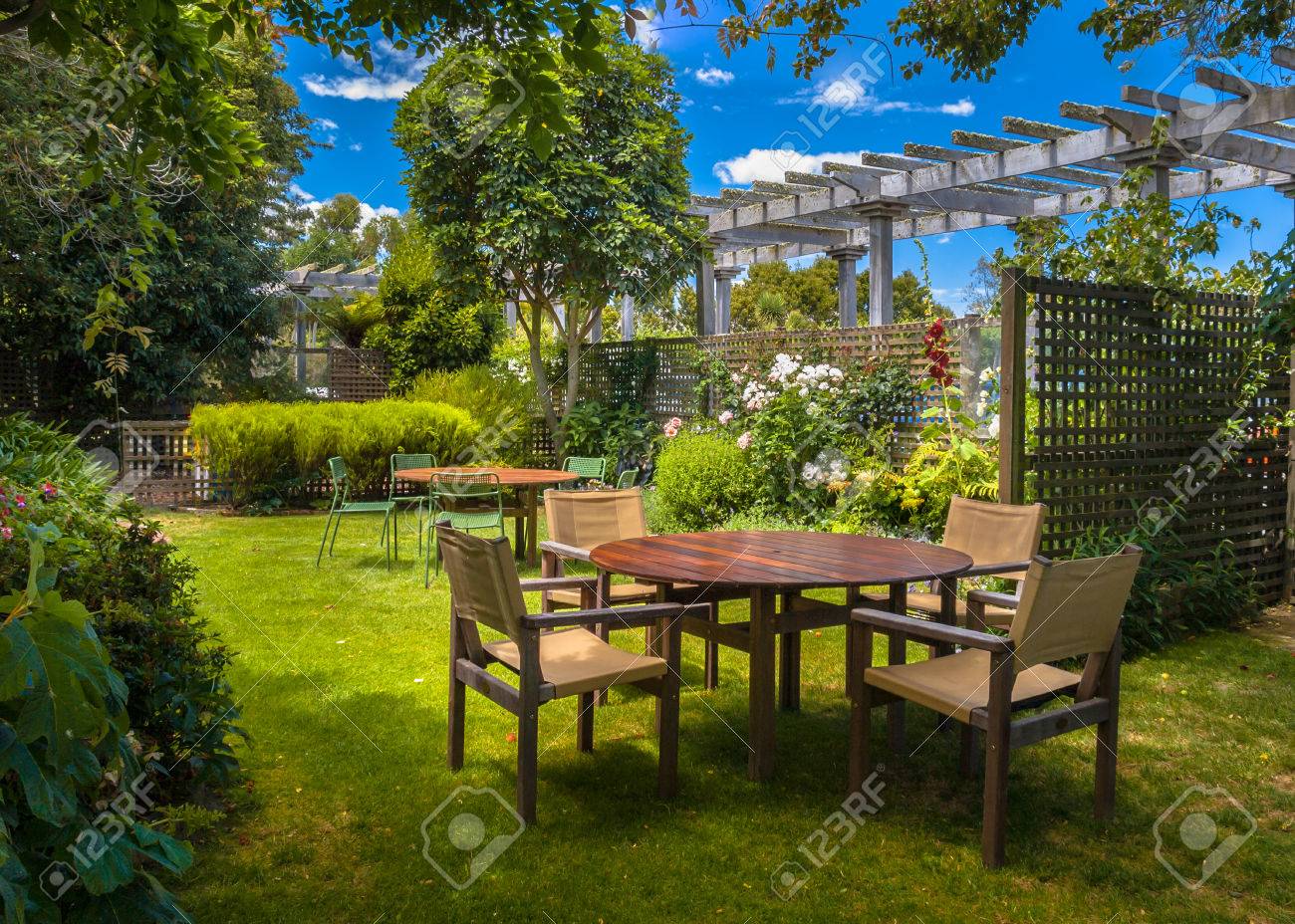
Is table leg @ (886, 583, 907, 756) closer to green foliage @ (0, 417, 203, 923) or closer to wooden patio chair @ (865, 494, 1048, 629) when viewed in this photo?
wooden patio chair @ (865, 494, 1048, 629)

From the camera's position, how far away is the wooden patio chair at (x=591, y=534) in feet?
12.7

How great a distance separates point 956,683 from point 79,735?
2.27 m

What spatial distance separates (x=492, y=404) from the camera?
10406mm

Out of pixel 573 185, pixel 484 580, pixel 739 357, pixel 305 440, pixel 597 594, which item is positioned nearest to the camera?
pixel 484 580

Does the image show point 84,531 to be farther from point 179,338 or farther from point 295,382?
point 295,382

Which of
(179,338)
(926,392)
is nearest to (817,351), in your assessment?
(926,392)

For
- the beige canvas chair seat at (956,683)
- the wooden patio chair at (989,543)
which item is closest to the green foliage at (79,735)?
the beige canvas chair seat at (956,683)

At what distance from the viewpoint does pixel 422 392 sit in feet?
35.4

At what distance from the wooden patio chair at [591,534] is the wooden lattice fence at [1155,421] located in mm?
2063

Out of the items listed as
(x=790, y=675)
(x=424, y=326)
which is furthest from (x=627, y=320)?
(x=790, y=675)

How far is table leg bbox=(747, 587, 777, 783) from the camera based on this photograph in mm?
3037

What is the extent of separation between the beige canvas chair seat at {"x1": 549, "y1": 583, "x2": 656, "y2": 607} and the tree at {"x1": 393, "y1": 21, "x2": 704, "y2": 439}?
570cm

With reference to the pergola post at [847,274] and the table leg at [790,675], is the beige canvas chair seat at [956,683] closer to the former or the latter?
the table leg at [790,675]

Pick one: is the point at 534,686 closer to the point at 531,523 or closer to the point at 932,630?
the point at 932,630
